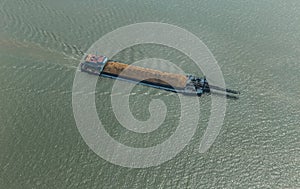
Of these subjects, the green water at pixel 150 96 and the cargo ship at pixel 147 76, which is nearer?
the green water at pixel 150 96

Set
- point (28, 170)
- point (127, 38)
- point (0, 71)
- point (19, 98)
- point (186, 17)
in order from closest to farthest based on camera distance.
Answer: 1. point (28, 170)
2. point (19, 98)
3. point (0, 71)
4. point (127, 38)
5. point (186, 17)

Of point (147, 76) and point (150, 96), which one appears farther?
point (147, 76)

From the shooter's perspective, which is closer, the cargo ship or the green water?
the green water

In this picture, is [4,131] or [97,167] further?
[4,131]

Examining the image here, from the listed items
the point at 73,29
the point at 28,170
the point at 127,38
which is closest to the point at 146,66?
the point at 127,38

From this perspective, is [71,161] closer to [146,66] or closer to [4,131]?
[4,131]
